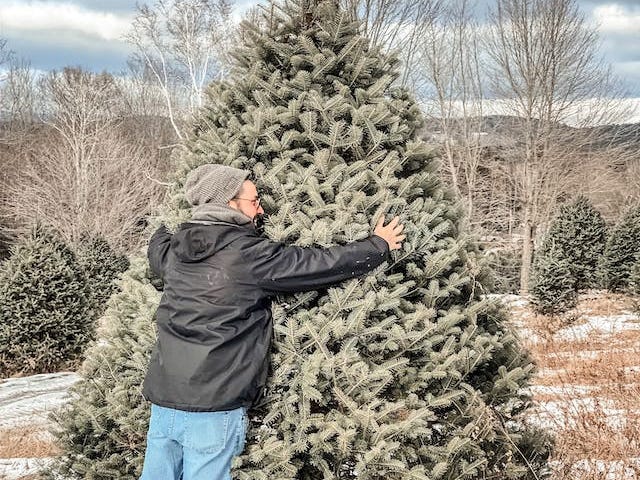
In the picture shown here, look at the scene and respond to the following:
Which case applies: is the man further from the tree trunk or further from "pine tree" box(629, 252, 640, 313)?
the tree trunk

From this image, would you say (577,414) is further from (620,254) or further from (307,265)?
(620,254)

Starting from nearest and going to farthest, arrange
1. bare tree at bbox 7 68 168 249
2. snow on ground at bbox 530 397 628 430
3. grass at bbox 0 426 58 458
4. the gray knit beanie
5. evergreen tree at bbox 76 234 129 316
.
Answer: the gray knit beanie, snow on ground at bbox 530 397 628 430, grass at bbox 0 426 58 458, evergreen tree at bbox 76 234 129 316, bare tree at bbox 7 68 168 249

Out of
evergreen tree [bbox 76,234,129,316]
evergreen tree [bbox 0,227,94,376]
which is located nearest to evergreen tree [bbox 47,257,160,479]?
evergreen tree [bbox 0,227,94,376]

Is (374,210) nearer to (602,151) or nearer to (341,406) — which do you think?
(341,406)

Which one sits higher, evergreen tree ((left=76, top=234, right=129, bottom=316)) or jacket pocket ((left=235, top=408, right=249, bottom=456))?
jacket pocket ((left=235, top=408, right=249, bottom=456))

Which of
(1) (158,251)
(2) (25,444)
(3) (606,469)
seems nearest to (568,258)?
(3) (606,469)

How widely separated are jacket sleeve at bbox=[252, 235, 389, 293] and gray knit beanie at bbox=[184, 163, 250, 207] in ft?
1.00

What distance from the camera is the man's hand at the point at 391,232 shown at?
2.72 m

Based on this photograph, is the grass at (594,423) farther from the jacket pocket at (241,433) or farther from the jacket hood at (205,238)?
the jacket hood at (205,238)

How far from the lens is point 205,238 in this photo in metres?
2.59

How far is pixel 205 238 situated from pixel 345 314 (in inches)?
27.7

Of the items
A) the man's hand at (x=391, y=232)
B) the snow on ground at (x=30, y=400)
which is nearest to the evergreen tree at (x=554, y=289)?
the snow on ground at (x=30, y=400)

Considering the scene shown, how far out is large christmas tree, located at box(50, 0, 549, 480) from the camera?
102 inches

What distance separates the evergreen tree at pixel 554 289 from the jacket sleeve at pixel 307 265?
48.2 ft
